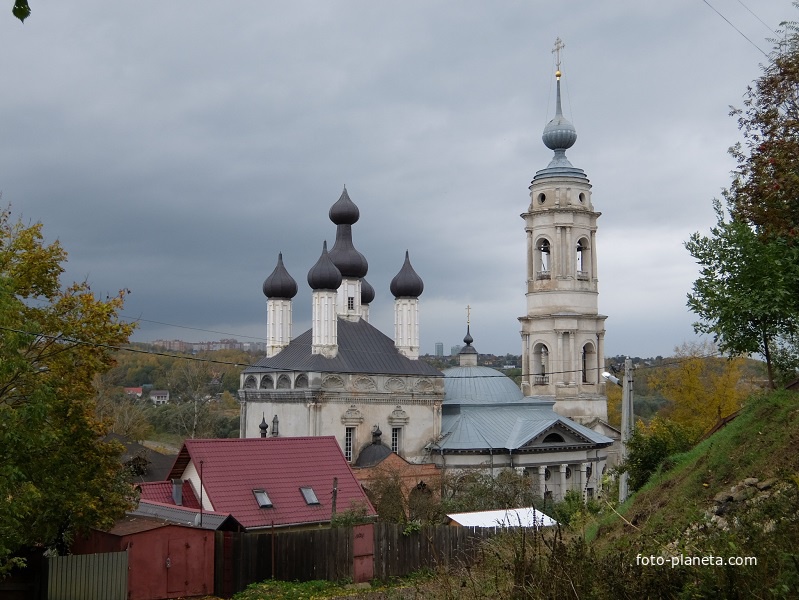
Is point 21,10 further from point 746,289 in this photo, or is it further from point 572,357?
point 572,357

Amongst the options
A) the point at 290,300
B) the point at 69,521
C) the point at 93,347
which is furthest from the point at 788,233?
the point at 290,300

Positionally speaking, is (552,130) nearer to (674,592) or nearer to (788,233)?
(788,233)

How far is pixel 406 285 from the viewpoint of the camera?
45844 millimetres

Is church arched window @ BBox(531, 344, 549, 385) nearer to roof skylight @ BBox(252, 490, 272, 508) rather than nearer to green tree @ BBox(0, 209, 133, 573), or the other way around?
roof skylight @ BBox(252, 490, 272, 508)

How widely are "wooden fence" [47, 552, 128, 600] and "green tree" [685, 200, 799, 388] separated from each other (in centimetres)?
1155

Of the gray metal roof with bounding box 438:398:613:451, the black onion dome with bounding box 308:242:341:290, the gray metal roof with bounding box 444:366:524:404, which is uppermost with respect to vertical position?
the black onion dome with bounding box 308:242:341:290

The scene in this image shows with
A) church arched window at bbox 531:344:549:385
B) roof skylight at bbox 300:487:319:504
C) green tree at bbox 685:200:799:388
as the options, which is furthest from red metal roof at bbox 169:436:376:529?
church arched window at bbox 531:344:549:385

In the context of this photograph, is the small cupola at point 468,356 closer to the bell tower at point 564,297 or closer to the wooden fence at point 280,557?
the bell tower at point 564,297

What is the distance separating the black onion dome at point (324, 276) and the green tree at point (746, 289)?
2563 centimetres

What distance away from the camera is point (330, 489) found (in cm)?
2636

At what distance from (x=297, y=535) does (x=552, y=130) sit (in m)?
37.1

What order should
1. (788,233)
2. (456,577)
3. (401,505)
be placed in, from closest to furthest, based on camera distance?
(456,577) < (788,233) < (401,505)

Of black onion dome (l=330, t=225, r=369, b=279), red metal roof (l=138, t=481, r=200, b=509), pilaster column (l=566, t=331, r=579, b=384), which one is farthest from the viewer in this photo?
pilaster column (l=566, t=331, r=579, b=384)

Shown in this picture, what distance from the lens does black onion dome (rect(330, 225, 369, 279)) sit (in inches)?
1811
